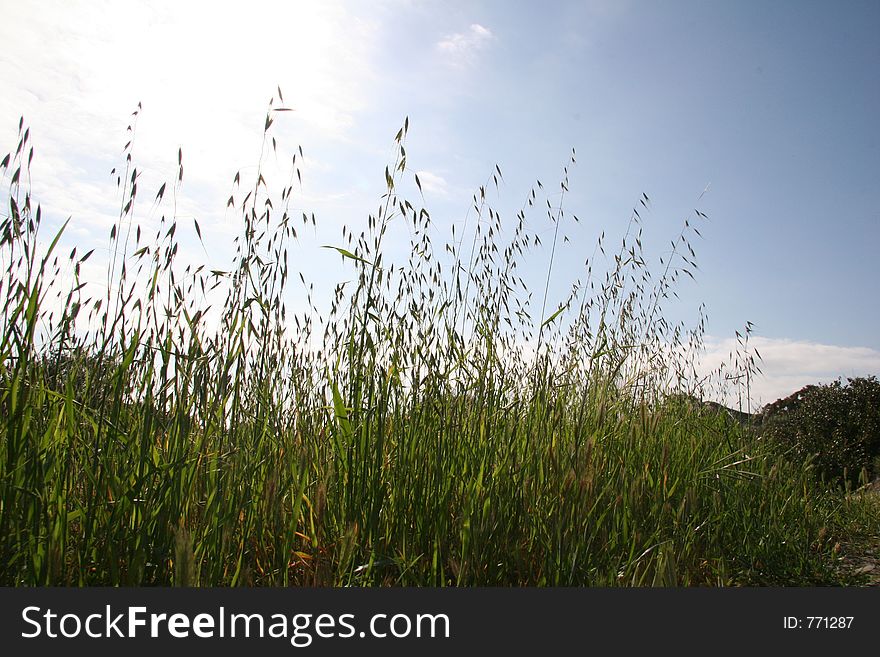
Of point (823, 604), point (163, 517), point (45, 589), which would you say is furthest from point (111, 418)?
point (823, 604)

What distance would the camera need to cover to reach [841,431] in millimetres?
7047

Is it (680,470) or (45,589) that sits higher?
(680,470)

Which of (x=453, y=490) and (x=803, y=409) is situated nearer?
(x=453, y=490)

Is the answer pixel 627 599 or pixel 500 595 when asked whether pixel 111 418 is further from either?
pixel 627 599

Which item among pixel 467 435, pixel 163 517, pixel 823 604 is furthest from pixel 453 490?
pixel 823 604

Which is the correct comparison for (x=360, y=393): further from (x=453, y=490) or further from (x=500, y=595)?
(x=500, y=595)

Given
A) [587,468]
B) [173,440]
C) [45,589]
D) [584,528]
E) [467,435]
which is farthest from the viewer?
[467,435]

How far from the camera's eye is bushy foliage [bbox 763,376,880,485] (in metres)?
6.91

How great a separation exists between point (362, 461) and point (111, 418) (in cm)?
73

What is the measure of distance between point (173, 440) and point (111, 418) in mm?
169

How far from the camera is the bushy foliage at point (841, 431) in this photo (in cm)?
691

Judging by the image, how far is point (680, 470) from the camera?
2.68m

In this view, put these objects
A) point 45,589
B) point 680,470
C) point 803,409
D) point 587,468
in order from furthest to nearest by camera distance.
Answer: point 803,409
point 680,470
point 587,468
point 45,589

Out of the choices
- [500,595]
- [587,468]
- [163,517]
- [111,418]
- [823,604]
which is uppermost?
[111,418]
